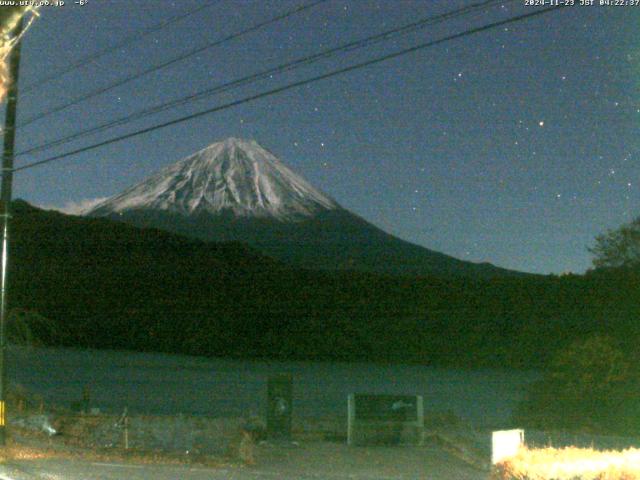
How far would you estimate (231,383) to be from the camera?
134 feet

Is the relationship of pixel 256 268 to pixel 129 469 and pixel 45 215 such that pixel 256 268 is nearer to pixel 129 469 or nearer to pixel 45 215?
pixel 45 215

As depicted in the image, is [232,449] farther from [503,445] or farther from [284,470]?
[503,445]

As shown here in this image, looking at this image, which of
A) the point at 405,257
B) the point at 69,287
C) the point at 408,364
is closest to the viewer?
the point at 408,364

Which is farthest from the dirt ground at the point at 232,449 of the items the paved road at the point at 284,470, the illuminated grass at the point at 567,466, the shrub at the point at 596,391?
the shrub at the point at 596,391

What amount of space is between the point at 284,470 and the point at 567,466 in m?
4.60

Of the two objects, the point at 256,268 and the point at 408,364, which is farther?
the point at 256,268

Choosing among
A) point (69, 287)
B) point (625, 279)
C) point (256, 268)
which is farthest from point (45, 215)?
point (625, 279)

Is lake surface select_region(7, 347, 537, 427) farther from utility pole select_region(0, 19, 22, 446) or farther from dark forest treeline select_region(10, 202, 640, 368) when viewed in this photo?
utility pole select_region(0, 19, 22, 446)

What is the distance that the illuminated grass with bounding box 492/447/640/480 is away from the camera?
8.85m

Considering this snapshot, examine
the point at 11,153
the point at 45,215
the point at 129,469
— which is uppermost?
the point at 45,215

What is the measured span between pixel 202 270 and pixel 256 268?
4779mm

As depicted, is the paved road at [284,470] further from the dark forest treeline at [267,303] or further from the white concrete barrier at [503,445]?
the dark forest treeline at [267,303]

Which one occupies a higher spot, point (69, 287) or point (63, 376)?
point (69, 287)

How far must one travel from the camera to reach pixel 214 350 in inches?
2402
